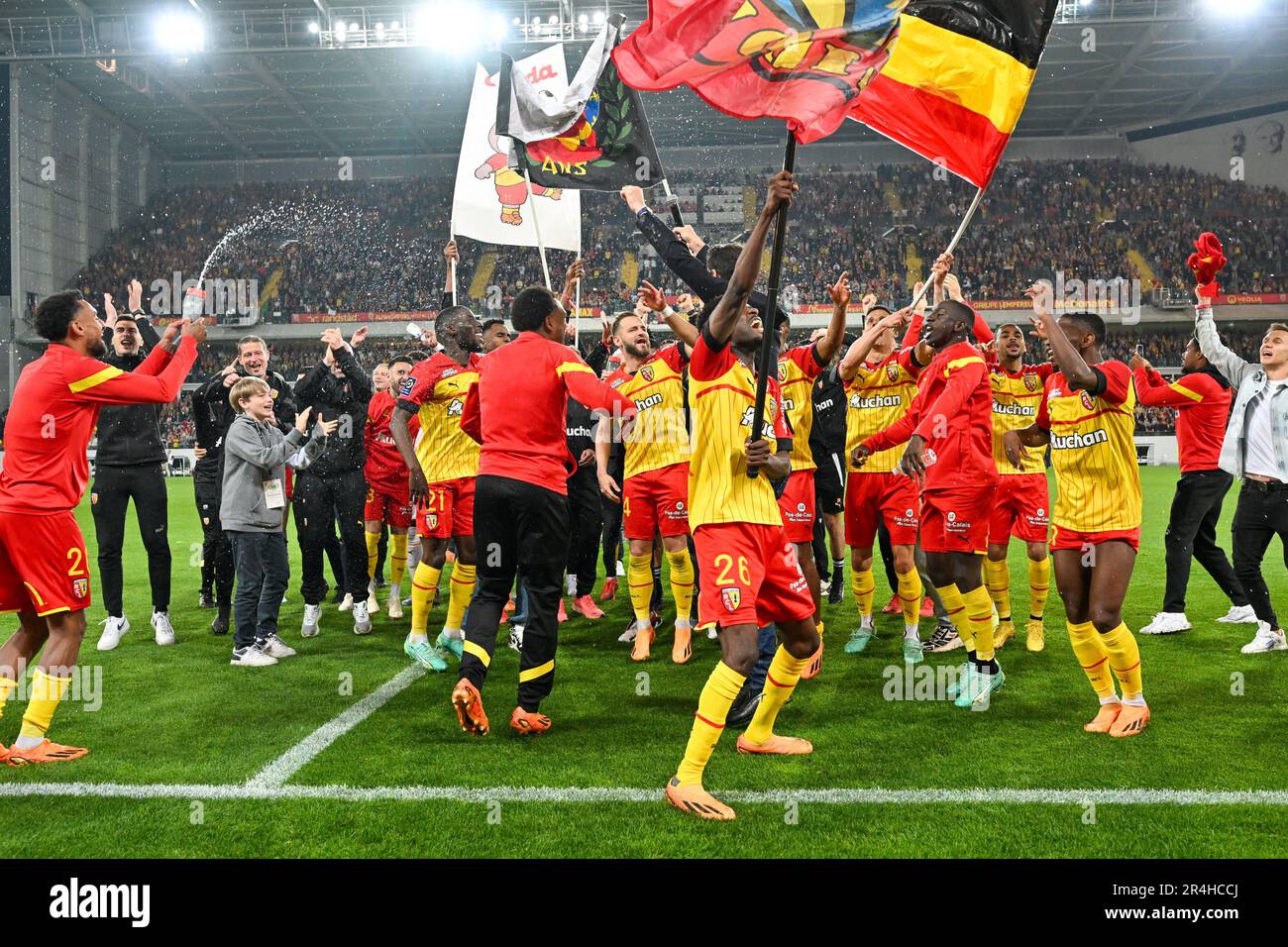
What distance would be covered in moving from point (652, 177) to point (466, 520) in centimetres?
364

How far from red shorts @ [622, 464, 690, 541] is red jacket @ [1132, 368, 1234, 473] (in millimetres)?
3757

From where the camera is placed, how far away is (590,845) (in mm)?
3811

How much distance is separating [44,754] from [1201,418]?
839cm

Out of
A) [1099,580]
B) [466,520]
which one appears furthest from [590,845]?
[466,520]

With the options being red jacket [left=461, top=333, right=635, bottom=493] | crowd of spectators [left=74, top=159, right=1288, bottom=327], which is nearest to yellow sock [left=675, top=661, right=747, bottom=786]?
red jacket [left=461, top=333, right=635, bottom=493]

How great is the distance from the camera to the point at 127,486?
774cm

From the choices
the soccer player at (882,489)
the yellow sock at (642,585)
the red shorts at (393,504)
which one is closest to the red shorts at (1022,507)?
the soccer player at (882,489)

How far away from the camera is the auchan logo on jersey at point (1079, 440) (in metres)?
5.41

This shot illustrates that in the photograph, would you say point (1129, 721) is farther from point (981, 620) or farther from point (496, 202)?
point (496, 202)

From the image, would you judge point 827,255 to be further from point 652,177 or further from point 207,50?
point 652,177

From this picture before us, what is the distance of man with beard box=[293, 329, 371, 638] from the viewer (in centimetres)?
827

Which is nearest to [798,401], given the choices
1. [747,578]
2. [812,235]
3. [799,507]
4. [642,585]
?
[799,507]

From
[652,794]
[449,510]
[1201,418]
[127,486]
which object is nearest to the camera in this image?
[652,794]
